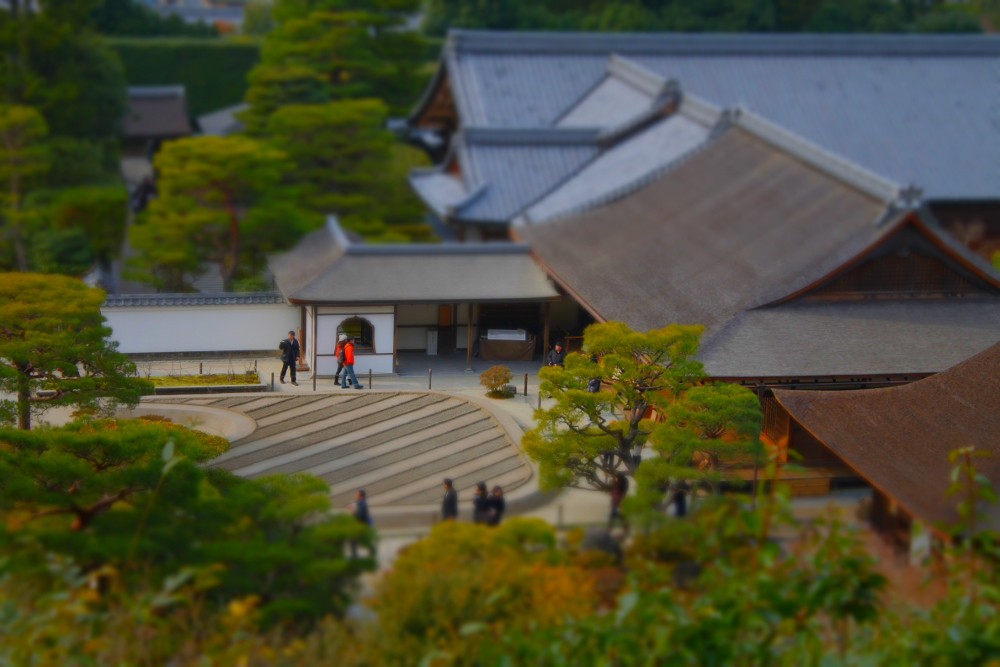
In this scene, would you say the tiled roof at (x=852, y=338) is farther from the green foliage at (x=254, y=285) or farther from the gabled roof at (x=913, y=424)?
the green foliage at (x=254, y=285)

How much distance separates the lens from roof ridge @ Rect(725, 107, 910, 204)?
20688 millimetres

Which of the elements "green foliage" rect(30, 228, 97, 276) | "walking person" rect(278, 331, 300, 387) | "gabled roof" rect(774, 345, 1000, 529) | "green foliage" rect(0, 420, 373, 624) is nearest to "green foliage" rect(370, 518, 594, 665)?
"green foliage" rect(0, 420, 373, 624)

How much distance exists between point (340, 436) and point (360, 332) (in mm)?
3752

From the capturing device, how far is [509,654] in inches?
329

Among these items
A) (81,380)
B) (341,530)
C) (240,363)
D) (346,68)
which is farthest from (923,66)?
(341,530)

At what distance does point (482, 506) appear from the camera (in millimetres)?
14664

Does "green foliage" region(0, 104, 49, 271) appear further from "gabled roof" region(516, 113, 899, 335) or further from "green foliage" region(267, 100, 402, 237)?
"gabled roof" region(516, 113, 899, 335)

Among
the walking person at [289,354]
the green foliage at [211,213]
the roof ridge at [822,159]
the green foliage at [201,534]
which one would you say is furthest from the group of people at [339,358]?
the roof ridge at [822,159]

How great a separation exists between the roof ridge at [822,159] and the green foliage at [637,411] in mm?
5786

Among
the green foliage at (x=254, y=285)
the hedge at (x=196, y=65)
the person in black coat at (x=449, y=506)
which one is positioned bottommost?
the person in black coat at (x=449, y=506)

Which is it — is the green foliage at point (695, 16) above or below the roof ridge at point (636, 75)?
above

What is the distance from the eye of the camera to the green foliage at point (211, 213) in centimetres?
2666

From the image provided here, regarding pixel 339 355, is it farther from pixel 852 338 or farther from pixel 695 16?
pixel 695 16

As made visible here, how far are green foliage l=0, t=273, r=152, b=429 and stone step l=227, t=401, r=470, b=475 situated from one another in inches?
90.4
